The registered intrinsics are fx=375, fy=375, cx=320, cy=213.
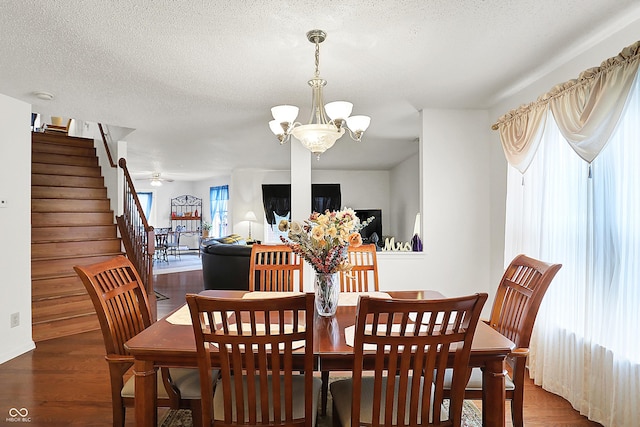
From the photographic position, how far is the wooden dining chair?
1718 mm

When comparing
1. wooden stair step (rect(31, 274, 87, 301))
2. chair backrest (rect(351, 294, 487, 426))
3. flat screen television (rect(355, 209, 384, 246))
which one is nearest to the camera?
chair backrest (rect(351, 294, 487, 426))

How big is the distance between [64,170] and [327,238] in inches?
199

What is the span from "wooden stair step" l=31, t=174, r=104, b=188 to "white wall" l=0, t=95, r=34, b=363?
1654 mm

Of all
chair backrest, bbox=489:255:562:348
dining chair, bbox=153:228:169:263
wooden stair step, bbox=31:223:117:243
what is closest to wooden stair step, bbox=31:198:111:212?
wooden stair step, bbox=31:223:117:243

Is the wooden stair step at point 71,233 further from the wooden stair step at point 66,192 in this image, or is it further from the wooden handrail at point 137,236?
the wooden stair step at point 66,192

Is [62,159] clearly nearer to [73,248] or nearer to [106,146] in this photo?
[106,146]

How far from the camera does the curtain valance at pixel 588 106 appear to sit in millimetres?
2010

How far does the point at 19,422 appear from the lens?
2.30 m

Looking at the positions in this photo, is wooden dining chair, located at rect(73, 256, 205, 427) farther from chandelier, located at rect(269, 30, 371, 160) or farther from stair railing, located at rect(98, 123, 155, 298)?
stair railing, located at rect(98, 123, 155, 298)

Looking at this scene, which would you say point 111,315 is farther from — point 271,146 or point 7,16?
point 271,146

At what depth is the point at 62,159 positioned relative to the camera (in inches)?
211

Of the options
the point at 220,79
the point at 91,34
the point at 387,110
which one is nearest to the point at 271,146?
the point at 387,110

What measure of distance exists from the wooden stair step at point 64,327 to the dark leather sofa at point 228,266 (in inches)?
68.9

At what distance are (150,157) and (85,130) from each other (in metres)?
1.18
